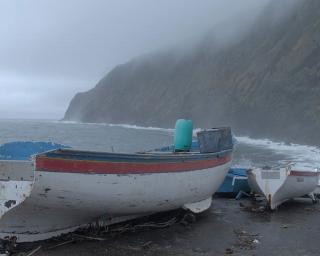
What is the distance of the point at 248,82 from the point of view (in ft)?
279

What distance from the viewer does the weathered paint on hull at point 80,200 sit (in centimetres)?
803

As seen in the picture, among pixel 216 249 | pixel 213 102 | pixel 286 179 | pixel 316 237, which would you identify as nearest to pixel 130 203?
pixel 216 249

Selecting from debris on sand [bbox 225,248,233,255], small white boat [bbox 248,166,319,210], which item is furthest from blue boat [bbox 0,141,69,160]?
small white boat [bbox 248,166,319,210]

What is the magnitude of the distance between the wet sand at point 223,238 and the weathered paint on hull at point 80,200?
0.37 m

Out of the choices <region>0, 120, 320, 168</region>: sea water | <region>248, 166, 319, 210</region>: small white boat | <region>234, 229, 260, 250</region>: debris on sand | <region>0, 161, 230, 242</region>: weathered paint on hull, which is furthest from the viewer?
<region>0, 120, 320, 168</region>: sea water

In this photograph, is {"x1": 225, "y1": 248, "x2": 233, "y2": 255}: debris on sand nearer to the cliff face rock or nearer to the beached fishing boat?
the beached fishing boat

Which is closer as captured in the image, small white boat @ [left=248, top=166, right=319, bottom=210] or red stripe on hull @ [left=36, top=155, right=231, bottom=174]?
red stripe on hull @ [left=36, top=155, right=231, bottom=174]

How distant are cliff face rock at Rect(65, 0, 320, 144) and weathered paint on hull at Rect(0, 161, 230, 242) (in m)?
51.2

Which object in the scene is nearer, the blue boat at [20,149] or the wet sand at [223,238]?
the wet sand at [223,238]

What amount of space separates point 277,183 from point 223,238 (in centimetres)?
297

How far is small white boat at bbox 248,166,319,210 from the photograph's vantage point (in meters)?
11.9

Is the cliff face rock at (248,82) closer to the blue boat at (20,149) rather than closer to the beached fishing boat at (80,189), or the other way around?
the beached fishing boat at (80,189)

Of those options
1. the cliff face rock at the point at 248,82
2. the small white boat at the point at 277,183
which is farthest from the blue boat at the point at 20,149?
the cliff face rock at the point at 248,82

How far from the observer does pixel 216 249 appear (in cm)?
874
